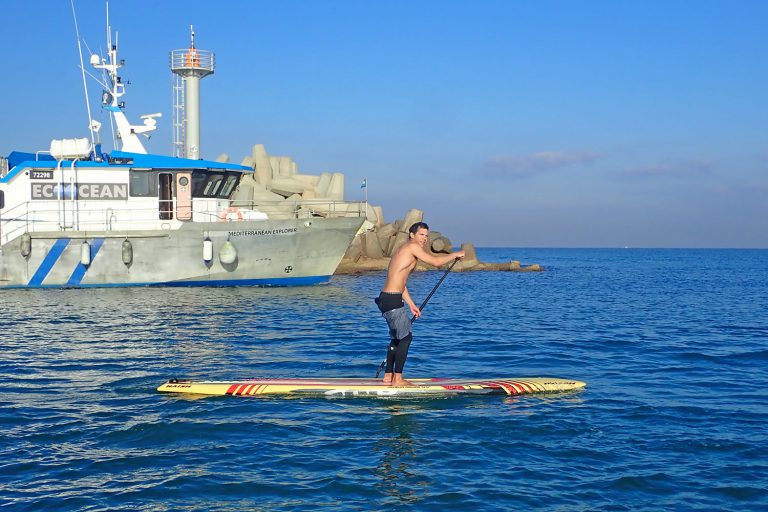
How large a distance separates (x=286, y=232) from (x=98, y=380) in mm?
15905

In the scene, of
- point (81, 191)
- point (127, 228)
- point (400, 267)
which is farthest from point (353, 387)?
point (81, 191)

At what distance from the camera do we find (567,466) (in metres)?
7.31

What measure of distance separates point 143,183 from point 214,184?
96.9 inches

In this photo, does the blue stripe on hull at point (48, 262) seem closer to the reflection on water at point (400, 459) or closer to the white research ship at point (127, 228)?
the white research ship at point (127, 228)

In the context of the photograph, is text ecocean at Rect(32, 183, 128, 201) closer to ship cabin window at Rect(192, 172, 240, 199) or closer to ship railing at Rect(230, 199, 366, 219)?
ship cabin window at Rect(192, 172, 240, 199)

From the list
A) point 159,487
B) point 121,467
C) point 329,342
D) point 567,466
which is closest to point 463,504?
point 567,466

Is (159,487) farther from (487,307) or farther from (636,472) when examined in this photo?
(487,307)

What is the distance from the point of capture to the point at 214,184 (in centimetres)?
2762

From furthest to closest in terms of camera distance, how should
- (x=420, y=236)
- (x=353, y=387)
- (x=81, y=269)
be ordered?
(x=81, y=269) < (x=353, y=387) < (x=420, y=236)

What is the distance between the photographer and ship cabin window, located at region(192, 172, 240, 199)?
89.4 feet

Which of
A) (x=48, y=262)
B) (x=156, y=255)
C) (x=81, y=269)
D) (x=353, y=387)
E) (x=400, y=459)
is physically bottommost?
(x=400, y=459)

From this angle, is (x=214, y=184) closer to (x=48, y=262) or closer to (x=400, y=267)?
(x=48, y=262)

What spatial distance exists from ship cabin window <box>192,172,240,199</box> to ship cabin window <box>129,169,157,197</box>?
1.38m

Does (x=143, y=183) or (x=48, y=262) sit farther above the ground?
(x=143, y=183)
